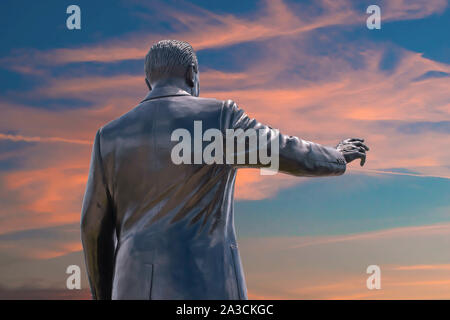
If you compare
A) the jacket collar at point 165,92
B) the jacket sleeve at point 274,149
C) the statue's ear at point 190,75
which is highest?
the statue's ear at point 190,75

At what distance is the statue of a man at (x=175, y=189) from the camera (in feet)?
18.6

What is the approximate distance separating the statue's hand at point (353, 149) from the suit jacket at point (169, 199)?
140 mm

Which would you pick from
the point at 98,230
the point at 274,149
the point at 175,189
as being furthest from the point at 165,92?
the point at 98,230

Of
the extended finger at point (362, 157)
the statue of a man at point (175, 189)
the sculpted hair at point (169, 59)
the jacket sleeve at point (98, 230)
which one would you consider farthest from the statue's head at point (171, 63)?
the extended finger at point (362, 157)

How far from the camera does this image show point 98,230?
622cm

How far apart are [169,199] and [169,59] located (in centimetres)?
126

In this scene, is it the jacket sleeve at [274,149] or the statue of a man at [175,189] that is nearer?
the statue of a man at [175,189]

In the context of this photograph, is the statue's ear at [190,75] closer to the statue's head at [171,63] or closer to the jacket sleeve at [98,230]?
the statue's head at [171,63]

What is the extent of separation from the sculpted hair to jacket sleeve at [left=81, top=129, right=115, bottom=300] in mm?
709

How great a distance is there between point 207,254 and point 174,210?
1.37 ft

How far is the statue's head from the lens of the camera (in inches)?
248

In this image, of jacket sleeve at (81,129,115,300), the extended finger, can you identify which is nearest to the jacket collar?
jacket sleeve at (81,129,115,300)
